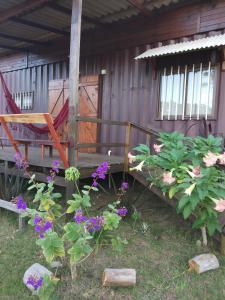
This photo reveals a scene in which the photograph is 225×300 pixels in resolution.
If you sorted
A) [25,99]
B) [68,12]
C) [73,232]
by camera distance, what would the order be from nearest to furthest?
[73,232] < [68,12] < [25,99]

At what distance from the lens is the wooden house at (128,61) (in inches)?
185

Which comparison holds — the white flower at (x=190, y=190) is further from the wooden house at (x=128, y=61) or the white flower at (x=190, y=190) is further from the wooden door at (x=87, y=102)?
the wooden door at (x=87, y=102)

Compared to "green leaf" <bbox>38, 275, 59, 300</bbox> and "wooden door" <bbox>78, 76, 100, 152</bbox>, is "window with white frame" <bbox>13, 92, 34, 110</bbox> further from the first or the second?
"green leaf" <bbox>38, 275, 59, 300</bbox>

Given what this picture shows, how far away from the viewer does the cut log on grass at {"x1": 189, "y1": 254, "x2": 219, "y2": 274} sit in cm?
291

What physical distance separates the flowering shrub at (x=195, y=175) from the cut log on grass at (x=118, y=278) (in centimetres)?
71

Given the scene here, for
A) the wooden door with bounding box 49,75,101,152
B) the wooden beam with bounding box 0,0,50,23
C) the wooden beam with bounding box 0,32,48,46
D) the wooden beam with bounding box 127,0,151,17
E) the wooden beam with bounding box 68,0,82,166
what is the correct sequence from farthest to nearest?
the wooden beam with bounding box 0,32,48,46, the wooden door with bounding box 49,75,101,152, the wooden beam with bounding box 127,0,151,17, the wooden beam with bounding box 0,0,50,23, the wooden beam with bounding box 68,0,82,166

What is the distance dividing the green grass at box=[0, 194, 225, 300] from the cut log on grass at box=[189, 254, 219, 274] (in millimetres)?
46

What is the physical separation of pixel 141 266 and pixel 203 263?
0.58 metres

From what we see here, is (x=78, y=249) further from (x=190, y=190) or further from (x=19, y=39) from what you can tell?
(x=19, y=39)

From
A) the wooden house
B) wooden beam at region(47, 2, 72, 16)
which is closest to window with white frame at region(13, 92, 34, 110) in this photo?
the wooden house

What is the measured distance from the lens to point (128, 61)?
5836mm

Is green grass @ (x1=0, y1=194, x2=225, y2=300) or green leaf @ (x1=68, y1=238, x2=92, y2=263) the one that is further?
green grass @ (x1=0, y1=194, x2=225, y2=300)

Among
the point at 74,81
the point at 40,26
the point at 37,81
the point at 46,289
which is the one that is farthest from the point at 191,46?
the point at 37,81

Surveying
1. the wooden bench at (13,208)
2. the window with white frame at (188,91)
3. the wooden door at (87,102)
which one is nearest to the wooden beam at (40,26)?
the wooden door at (87,102)
